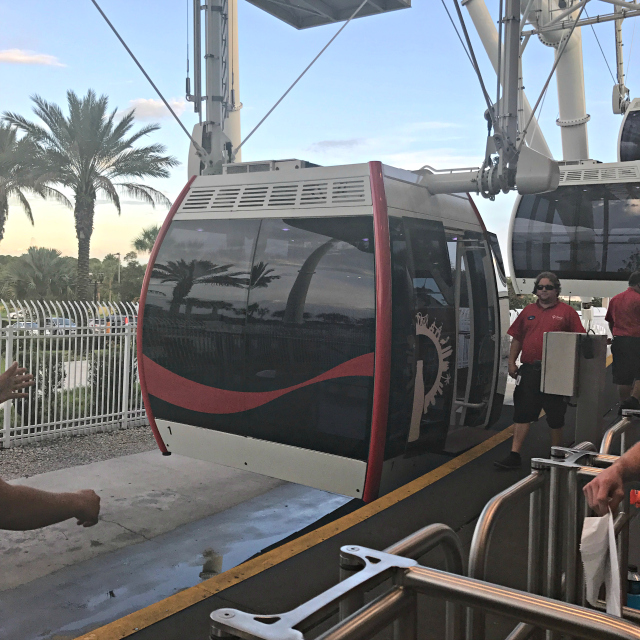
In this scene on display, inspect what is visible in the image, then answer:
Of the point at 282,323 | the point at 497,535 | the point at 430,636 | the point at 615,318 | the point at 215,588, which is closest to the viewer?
the point at 430,636

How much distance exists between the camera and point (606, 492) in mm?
2184

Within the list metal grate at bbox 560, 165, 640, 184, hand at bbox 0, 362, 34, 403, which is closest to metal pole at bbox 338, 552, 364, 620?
hand at bbox 0, 362, 34, 403

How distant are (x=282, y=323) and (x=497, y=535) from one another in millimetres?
2212

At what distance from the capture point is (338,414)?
510cm

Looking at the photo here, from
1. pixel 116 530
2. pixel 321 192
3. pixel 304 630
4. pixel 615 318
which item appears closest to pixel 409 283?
pixel 321 192

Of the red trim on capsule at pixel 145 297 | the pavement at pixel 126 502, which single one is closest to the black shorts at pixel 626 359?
the pavement at pixel 126 502

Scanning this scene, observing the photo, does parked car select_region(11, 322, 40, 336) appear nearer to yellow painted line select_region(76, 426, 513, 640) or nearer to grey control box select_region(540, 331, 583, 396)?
yellow painted line select_region(76, 426, 513, 640)

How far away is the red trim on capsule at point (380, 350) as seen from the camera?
4.84m

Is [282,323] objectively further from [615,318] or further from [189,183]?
[615,318]

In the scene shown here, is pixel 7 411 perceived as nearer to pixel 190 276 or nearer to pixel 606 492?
pixel 190 276

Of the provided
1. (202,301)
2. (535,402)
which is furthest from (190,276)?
(535,402)

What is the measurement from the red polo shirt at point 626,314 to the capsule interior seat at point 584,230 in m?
3.31

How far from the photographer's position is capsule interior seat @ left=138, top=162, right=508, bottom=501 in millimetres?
5000

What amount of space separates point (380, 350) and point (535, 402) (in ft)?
8.30
